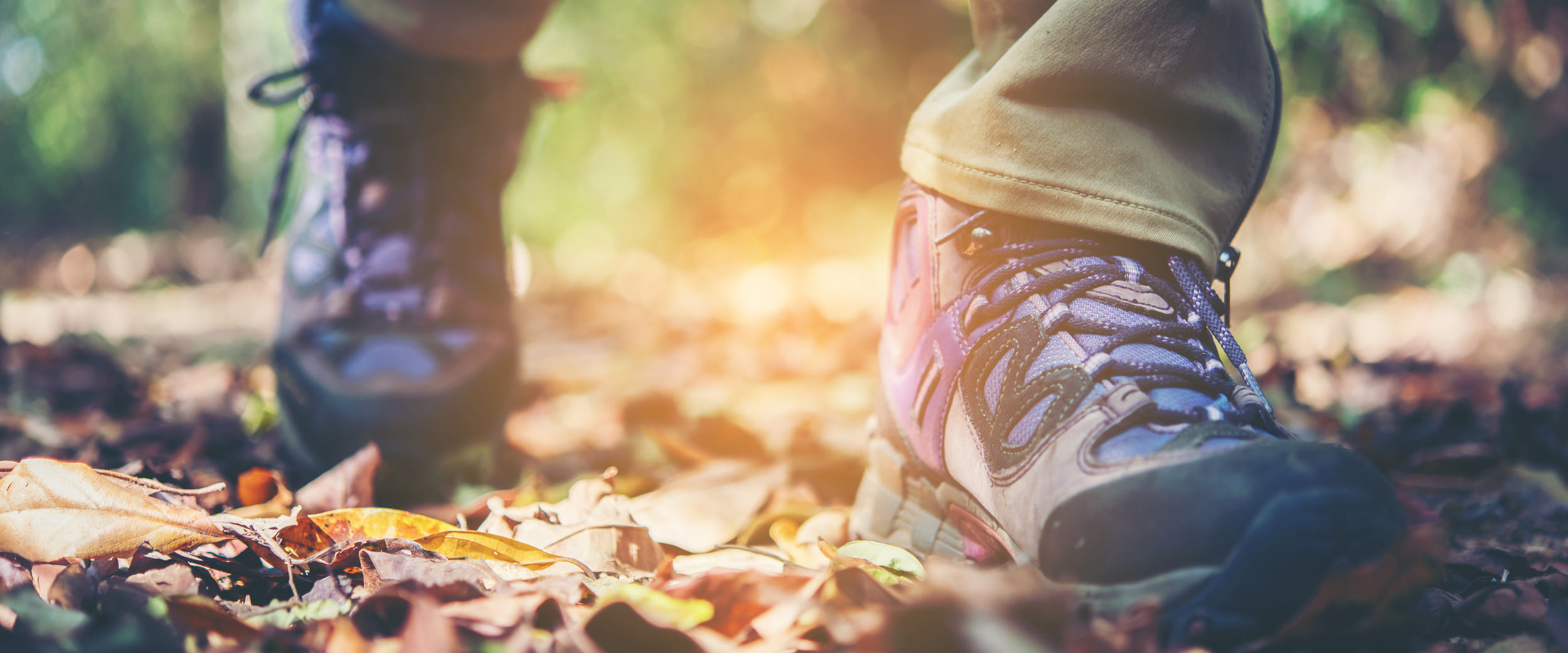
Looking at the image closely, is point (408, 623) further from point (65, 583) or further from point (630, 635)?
point (65, 583)

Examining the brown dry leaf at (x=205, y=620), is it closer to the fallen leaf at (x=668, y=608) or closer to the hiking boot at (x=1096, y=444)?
the fallen leaf at (x=668, y=608)

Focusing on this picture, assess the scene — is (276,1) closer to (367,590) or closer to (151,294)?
(151,294)

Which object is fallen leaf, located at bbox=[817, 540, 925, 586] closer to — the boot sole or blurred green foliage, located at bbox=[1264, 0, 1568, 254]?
the boot sole

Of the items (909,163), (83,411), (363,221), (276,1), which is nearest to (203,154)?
(276,1)

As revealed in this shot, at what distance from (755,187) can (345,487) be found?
4497 millimetres

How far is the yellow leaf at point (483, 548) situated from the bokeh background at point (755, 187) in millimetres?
806

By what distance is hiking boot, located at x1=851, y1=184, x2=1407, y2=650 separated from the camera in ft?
2.07

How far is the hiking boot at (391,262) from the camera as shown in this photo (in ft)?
4.14

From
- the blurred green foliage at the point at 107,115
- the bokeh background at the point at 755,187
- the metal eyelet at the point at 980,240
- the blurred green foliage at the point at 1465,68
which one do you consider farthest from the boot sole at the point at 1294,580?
the blurred green foliage at the point at 107,115

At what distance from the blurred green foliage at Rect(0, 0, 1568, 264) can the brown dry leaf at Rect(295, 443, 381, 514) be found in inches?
32.1

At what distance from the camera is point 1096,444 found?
776 mm

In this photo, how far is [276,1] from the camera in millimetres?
5910

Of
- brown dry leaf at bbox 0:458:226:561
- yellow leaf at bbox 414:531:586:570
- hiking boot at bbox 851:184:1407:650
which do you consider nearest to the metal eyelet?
hiking boot at bbox 851:184:1407:650

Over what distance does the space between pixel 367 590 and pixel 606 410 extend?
1.28 meters
